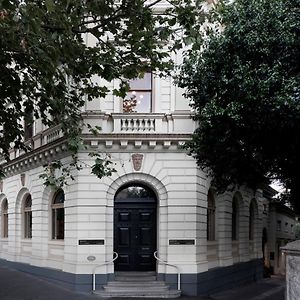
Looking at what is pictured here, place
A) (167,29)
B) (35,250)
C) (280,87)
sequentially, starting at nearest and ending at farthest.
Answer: (167,29) < (280,87) < (35,250)

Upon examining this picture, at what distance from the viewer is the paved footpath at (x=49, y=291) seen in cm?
1530

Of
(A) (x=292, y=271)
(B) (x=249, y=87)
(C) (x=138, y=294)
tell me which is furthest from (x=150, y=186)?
(A) (x=292, y=271)

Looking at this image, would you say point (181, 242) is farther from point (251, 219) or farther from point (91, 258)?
point (251, 219)

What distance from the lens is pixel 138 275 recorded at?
642 inches

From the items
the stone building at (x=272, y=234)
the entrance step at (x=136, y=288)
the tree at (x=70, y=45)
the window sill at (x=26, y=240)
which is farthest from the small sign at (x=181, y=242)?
the stone building at (x=272, y=234)

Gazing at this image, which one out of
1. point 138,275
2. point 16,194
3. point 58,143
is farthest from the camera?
point 16,194

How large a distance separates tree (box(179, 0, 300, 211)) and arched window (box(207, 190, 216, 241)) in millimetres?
4749

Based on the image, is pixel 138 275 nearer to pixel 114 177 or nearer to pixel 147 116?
pixel 114 177

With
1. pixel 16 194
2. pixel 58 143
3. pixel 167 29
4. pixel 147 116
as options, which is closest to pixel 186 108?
pixel 147 116

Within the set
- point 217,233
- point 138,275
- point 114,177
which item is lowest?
point 138,275

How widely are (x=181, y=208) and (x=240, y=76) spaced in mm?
6553

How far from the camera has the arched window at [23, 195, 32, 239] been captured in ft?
70.9

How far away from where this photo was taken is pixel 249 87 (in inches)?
428

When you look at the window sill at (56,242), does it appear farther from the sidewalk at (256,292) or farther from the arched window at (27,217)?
the sidewalk at (256,292)
